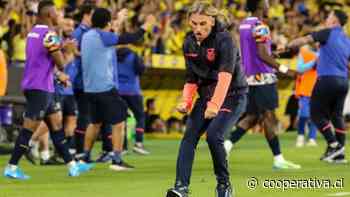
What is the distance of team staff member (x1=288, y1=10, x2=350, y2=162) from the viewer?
51.8 ft

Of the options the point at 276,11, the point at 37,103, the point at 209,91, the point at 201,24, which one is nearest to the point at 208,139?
the point at 209,91

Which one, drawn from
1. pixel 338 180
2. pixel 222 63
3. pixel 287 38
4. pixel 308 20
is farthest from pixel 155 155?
pixel 308 20

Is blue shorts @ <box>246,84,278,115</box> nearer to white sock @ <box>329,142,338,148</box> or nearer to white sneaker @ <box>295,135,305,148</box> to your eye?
white sock @ <box>329,142,338,148</box>

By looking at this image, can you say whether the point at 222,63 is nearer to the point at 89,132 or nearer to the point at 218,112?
the point at 218,112

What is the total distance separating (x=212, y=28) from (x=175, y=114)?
13.8 meters

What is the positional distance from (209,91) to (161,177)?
11.2ft

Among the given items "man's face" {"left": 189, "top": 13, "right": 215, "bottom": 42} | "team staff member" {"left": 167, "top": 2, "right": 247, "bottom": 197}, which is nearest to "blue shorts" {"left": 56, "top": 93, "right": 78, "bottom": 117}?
"team staff member" {"left": 167, "top": 2, "right": 247, "bottom": 197}

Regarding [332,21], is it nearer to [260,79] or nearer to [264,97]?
[260,79]

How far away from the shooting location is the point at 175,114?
23797mm

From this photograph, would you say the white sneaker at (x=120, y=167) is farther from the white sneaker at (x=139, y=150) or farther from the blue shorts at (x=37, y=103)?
the white sneaker at (x=139, y=150)

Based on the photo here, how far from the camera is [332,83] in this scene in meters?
15.8

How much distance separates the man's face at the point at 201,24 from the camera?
9961 millimetres

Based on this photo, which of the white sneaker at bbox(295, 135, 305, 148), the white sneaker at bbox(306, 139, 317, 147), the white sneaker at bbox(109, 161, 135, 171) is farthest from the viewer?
the white sneaker at bbox(306, 139, 317, 147)

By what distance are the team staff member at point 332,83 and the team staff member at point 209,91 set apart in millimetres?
5563
